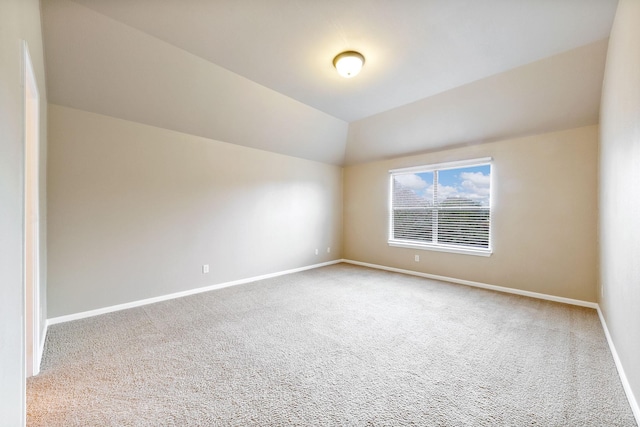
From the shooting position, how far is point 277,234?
496cm

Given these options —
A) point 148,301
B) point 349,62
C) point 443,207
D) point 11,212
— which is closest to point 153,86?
point 349,62

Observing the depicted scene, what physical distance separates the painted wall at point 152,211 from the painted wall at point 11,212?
6.19 ft

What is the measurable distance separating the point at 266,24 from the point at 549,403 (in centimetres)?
362

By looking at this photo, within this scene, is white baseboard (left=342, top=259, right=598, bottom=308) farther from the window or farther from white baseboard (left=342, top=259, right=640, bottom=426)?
the window

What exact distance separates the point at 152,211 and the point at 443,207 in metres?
4.70

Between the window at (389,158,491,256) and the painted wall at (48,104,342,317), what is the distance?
2.19 metres

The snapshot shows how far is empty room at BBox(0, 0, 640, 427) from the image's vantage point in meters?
1.67

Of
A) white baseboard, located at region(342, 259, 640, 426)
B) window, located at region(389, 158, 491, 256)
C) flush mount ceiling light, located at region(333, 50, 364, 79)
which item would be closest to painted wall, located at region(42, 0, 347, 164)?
flush mount ceiling light, located at region(333, 50, 364, 79)

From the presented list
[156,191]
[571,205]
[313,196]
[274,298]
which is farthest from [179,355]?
[571,205]

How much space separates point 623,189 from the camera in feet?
6.48

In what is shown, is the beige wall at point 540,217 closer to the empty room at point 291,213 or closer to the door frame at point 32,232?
the empty room at point 291,213

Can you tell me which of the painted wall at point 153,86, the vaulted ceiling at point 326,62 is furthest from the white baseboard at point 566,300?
the painted wall at point 153,86

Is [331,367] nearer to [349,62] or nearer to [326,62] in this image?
[349,62]

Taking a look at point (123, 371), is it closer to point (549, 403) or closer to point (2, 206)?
point (2, 206)
